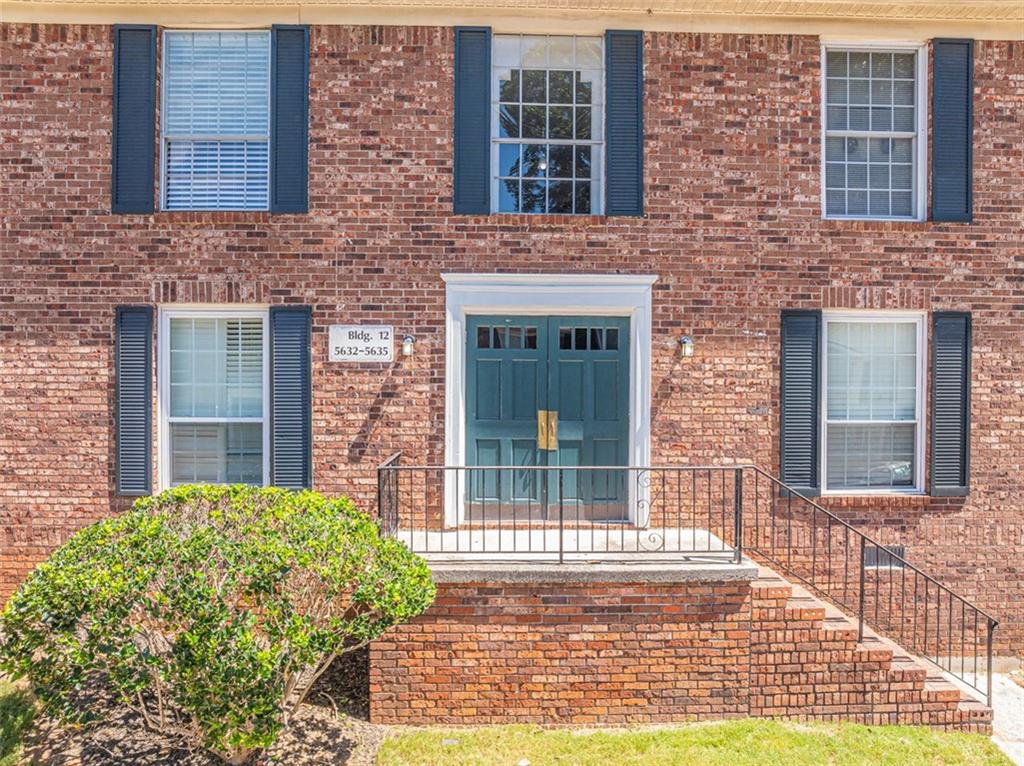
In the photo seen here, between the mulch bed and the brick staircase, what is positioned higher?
the brick staircase

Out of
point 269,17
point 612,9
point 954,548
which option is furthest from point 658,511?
point 269,17

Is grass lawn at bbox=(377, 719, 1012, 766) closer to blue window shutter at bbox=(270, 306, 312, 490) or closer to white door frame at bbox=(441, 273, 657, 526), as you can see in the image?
white door frame at bbox=(441, 273, 657, 526)

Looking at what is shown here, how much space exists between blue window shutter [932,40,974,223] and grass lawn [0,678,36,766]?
885 cm

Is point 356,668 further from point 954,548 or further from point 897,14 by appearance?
point 897,14

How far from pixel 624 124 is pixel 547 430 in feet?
10.00

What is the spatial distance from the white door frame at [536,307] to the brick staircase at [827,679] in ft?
5.19

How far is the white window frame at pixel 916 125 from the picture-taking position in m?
6.87

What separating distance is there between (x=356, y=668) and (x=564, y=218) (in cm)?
451

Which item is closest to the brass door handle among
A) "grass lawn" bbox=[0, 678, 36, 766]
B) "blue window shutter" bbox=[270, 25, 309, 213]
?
"blue window shutter" bbox=[270, 25, 309, 213]

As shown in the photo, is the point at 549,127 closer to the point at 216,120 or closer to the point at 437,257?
the point at 437,257

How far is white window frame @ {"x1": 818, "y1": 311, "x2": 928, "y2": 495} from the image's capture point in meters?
6.80

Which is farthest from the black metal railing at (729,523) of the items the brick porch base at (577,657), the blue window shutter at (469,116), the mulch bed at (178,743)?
the blue window shutter at (469,116)

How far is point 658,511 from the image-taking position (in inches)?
263

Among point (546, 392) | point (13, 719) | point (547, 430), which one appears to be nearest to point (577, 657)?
point (547, 430)
